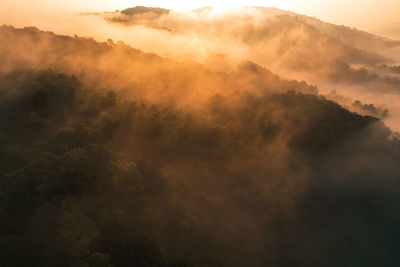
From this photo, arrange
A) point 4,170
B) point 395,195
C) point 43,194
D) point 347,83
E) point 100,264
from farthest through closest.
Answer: point 347,83 → point 395,195 → point 4,170 → point 43,194 → point 100,264

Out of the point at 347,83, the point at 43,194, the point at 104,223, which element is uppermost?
the point at 43,194

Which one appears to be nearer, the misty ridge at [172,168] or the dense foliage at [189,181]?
the dense foliage at [189,181]

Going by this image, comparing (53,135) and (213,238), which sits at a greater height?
(53,135)

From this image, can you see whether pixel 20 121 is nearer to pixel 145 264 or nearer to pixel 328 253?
pixel 145 264

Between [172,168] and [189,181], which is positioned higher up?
[172,168]

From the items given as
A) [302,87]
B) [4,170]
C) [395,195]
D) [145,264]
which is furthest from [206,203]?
[302,87]

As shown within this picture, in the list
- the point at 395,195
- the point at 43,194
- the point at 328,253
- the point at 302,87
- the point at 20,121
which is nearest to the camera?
the point at 43,194
